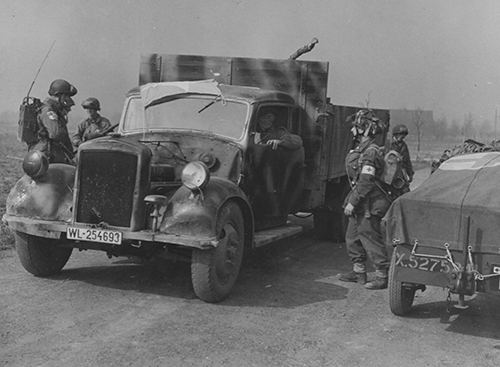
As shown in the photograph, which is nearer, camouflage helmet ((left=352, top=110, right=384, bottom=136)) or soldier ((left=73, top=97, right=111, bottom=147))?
camouflage helmet ((left=352, top=110, right=384, bottom=136))

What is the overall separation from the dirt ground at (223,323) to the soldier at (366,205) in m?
0.30

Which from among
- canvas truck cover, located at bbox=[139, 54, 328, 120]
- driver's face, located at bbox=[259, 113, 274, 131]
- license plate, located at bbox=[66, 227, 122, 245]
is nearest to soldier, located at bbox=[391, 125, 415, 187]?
canvas truck cover, located at bbox=[139, 54, 328, 120]

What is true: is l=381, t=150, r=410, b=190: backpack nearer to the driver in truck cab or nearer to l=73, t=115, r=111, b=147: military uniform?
the driver in truck cab

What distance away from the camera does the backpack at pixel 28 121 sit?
24.3ft

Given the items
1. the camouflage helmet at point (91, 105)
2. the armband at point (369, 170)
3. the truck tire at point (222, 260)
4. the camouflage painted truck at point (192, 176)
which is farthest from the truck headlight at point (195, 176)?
the camouflage helmet at point (91, 105)

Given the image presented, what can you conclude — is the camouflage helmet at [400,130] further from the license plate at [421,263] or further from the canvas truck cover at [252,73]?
the license plate at [421,263]

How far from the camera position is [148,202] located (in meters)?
5.54

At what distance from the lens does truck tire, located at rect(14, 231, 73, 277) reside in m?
6.02

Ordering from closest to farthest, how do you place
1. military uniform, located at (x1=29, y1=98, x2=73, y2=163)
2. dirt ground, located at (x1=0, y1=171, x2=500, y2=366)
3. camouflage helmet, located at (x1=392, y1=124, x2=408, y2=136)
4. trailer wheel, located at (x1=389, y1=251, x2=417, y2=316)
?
dirt ground, located at (x1=0, y1=171, x2=500, y2=366), trailer wheel, located at (x1=389, y1=251, x2=417, y2=316), military uniform, located at (x1=29, y1=98, x2=73, y2=163), camouflage helmet, located at (x1=392, y1=124, x2=408, y2=136)

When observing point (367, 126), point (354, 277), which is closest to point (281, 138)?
point (367, 126)

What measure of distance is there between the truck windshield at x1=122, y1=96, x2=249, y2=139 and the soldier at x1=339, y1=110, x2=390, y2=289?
4.21 ft

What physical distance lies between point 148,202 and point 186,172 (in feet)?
1.41

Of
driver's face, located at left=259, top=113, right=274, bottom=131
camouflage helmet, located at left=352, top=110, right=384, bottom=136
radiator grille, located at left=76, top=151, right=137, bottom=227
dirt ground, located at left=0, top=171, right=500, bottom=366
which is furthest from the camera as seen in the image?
driver's face, located at left=259, top=113, right=274, bottom=131

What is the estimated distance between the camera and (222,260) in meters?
5.66
